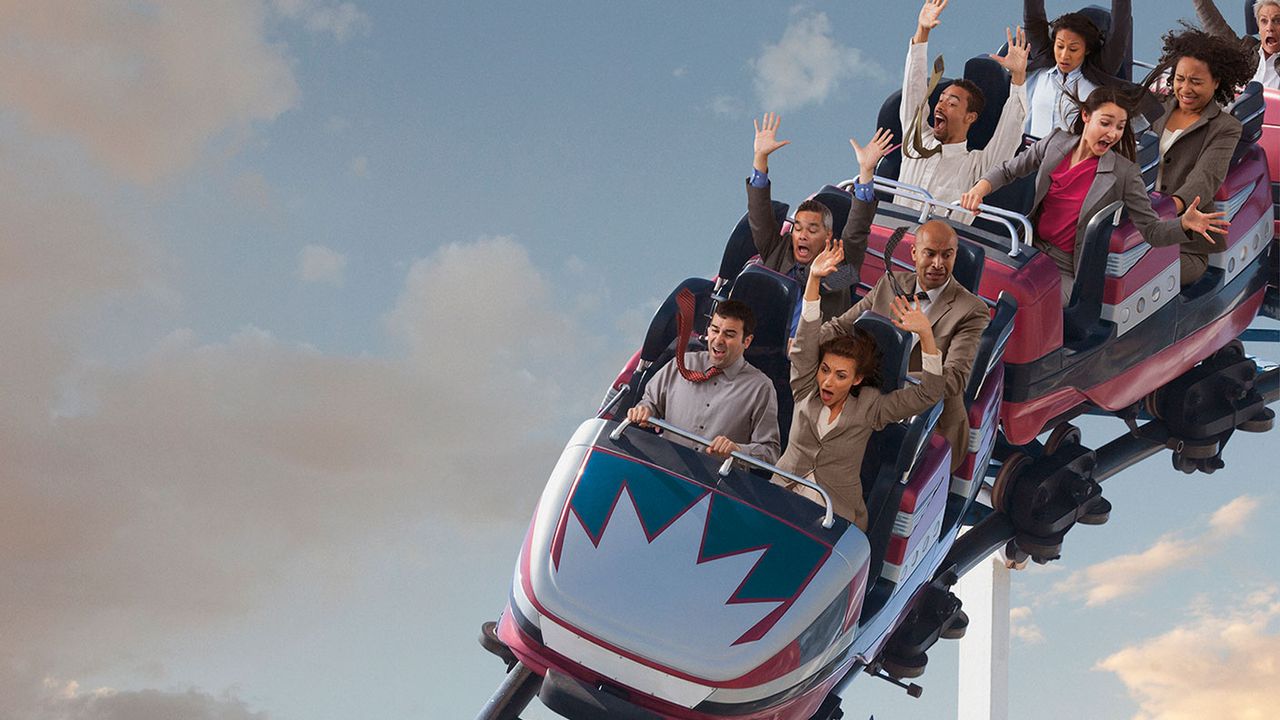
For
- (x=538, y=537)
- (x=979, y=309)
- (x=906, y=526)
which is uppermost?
(x=979, y=309)

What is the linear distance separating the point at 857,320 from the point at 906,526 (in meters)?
0.62

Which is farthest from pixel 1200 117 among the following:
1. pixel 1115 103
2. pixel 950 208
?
pixel 950 208

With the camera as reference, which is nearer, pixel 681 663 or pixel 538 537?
pixel 681 663

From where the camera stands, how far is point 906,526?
16.6ft

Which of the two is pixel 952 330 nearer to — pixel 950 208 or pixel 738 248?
pixel 950 208

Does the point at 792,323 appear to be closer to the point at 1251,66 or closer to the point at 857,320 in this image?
the point at 857,320

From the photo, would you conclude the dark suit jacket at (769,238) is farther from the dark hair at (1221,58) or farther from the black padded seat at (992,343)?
the dark hair at (1221,58)

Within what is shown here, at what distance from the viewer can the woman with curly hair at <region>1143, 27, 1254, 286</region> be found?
6.26 m

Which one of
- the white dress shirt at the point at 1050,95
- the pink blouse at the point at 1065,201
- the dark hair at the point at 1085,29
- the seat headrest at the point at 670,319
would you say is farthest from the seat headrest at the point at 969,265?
the dark hair at the point at 1085,29

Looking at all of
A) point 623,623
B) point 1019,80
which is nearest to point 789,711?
point 623,623

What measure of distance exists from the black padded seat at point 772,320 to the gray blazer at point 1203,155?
5.56 feet

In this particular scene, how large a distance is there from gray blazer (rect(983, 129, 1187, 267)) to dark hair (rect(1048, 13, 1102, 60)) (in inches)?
36.9

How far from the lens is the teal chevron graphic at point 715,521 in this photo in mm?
4652

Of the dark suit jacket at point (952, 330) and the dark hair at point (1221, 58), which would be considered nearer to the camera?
the dark suit jacket at point (952, 330)
